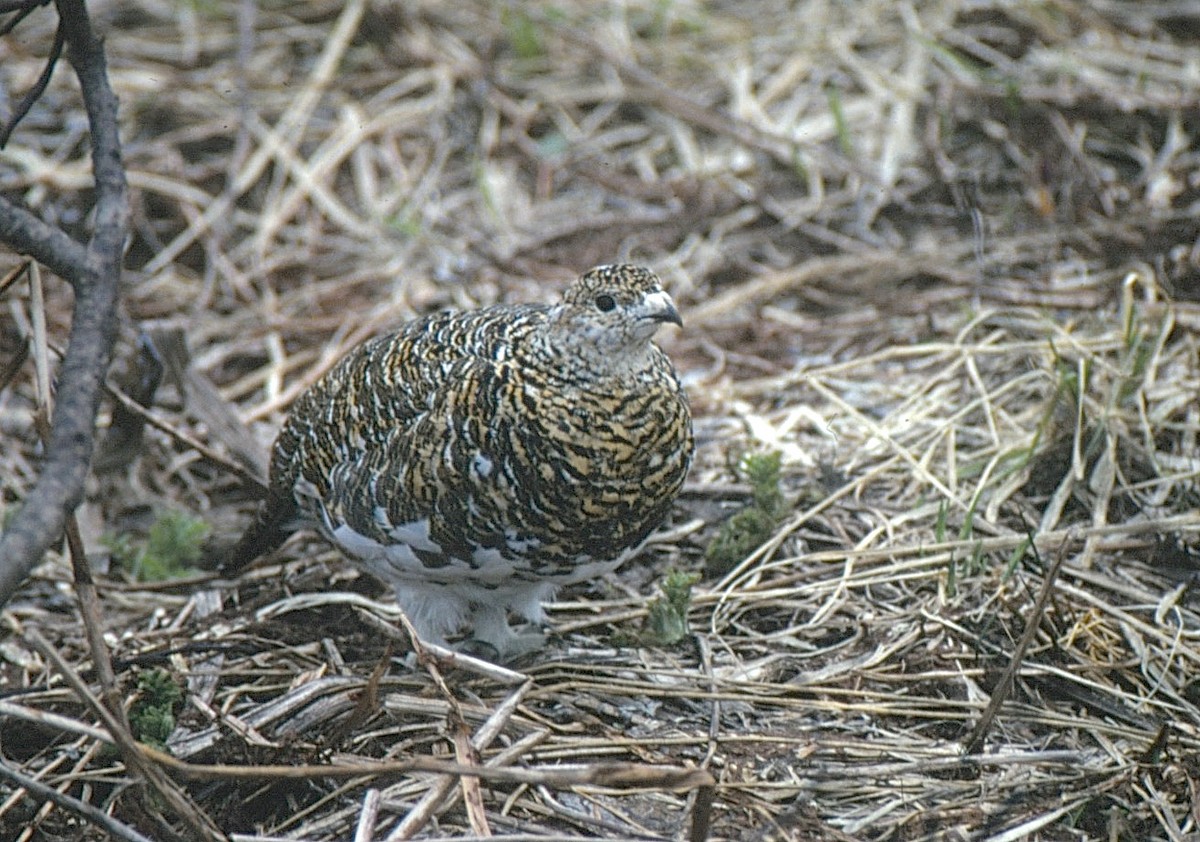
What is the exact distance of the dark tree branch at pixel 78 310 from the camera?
2.25 m

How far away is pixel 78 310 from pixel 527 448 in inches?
46.8

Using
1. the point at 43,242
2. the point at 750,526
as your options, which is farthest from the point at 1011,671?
the point at 43,242

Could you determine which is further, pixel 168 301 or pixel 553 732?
pixel 168 301

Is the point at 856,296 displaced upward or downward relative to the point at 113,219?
downward

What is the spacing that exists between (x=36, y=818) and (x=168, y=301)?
334cm

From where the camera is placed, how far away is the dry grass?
331cm

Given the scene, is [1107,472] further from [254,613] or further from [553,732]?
[254,613]

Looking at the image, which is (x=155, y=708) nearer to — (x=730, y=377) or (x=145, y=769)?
(x=145, y=769)

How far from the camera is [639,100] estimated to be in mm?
7195

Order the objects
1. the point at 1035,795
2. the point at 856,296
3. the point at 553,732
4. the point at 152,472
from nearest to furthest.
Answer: the point at 1035,795, the point at 553,732, the point at 152,472, the point at 856,296

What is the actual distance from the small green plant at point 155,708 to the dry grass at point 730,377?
13cm

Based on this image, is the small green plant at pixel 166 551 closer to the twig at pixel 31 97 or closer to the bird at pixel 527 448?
the bird at pixel 527 448

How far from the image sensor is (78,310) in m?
2.51

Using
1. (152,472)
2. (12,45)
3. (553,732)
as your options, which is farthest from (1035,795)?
(12,45)
